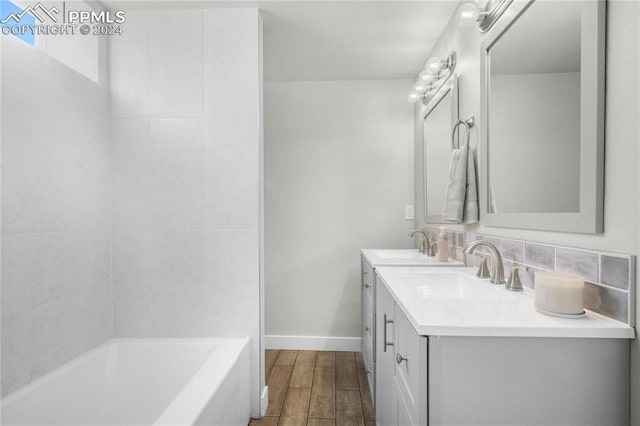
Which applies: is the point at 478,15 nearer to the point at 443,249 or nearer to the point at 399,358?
the point at 443,249

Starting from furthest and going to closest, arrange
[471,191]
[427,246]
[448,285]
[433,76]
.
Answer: [427,246] < [433,76] < [471,191] < [448,285]

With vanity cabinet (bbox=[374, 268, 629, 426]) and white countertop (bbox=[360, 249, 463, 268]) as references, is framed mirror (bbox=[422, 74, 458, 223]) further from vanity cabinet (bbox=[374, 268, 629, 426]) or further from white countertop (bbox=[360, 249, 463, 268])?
vanity cabinet (bbox=[374, 268, 629, 426])

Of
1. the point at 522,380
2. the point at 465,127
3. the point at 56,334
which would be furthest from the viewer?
the point at 465,127

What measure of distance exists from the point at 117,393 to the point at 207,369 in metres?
0.61

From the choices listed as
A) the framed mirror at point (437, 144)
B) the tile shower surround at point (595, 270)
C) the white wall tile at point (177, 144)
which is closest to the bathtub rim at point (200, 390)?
the white wall tile at point (177, 144)

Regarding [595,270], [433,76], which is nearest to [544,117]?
[595,270]

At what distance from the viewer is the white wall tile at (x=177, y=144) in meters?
1.92

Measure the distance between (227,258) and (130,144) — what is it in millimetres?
883

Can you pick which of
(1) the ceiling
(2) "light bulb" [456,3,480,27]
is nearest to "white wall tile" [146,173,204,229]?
(1) the ceiling

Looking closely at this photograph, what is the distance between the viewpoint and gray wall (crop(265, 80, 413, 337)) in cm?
288

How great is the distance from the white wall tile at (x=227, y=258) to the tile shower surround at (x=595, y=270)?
4.46 feet

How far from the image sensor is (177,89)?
6.31 feet

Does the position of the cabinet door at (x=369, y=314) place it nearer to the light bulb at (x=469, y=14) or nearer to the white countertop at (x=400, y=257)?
the white countertop at (x=400, y=257)

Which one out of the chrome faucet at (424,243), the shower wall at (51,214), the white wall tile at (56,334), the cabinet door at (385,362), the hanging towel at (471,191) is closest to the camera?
the cabinet door at (385,362)
